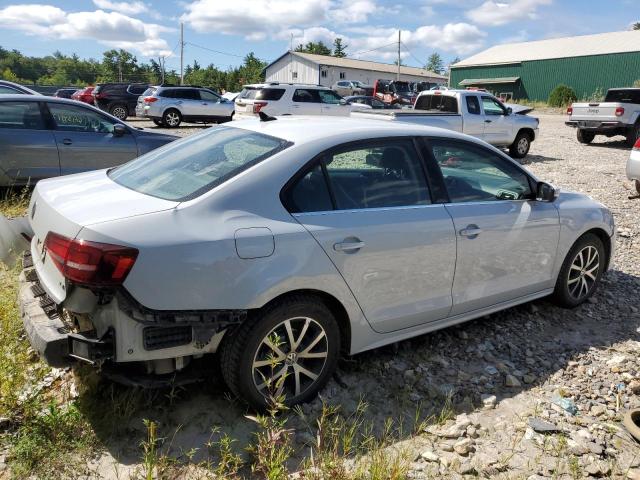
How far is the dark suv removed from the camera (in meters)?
24.7

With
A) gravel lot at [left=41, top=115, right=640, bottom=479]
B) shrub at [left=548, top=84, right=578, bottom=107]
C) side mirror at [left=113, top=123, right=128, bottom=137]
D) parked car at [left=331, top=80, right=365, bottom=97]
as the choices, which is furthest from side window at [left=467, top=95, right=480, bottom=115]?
shrub at [left=548, top=84, right=578, bottom=107]

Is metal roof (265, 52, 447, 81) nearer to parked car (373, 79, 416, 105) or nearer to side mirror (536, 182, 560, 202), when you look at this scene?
parked car (373, 79, 416, 105)

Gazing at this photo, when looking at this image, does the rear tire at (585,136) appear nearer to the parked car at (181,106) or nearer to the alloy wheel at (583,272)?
the parked car at (181,106)

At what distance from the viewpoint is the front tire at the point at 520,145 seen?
1459 cm

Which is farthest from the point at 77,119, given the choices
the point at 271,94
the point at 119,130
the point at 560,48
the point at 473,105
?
the point at 560,48

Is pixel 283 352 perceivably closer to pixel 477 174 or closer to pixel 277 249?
pixel 277 249

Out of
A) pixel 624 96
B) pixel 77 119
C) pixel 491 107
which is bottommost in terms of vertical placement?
pixel 77 119

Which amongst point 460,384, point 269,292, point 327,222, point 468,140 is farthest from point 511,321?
point 269,292

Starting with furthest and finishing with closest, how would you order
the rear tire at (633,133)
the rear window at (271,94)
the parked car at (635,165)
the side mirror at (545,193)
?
Answer: the rear window at (271,94) → the rear tire at (633,133) → the parked car at (635,165) → the side mirror at (545,193)

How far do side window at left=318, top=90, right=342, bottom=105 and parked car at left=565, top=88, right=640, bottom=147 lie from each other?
7920 mm

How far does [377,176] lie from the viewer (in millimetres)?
3428

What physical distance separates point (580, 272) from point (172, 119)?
19312 mm

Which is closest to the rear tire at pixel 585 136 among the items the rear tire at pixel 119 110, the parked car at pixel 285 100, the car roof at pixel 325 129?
the parked car at pixel 285 100

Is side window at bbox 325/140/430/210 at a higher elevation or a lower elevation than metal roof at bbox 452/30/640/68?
lower
